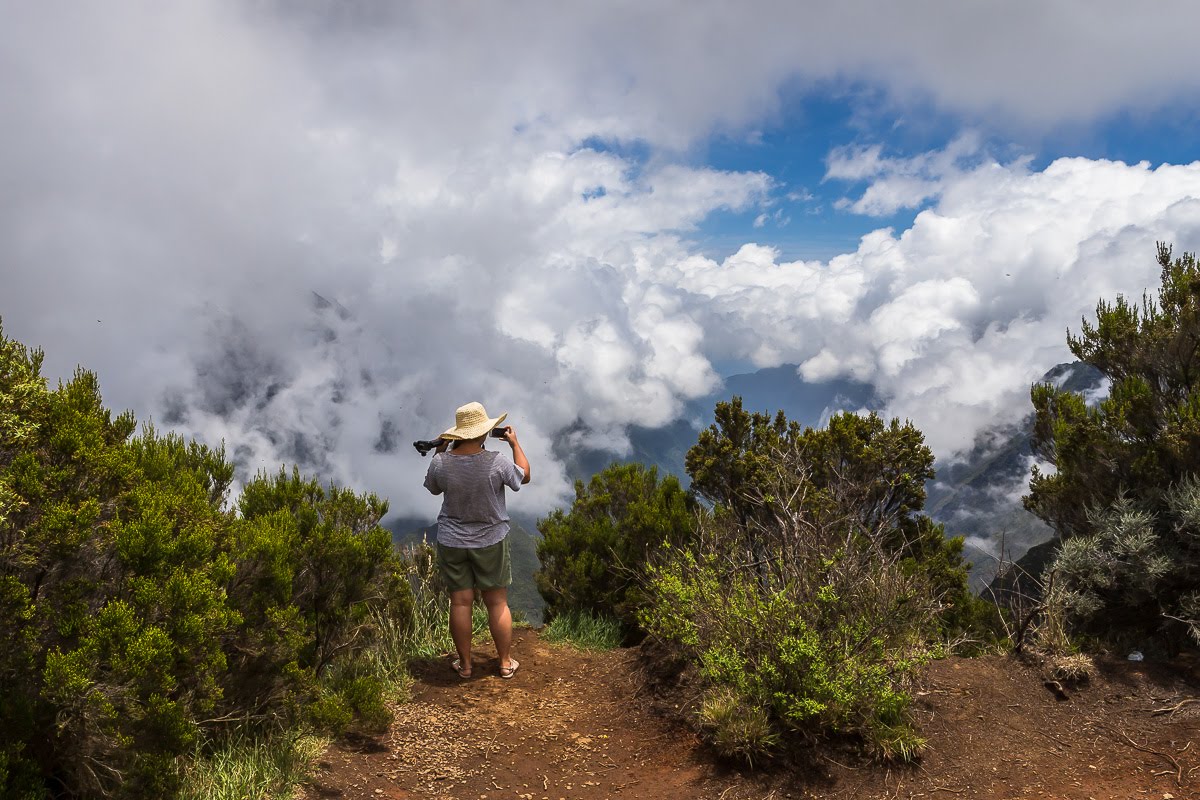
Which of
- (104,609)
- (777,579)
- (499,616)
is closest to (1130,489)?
(777,579)

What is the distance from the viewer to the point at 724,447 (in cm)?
897

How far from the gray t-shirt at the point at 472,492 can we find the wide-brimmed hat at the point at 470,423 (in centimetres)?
17

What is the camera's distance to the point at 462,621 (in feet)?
20.2

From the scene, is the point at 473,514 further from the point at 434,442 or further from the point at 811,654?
the point at 811,654

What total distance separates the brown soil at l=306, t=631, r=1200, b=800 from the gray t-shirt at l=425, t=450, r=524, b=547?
1.24m

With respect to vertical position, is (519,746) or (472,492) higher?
(472,492)

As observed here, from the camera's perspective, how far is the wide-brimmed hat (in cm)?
592

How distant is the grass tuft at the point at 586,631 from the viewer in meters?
7.58

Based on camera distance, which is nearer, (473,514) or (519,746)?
(519,746)

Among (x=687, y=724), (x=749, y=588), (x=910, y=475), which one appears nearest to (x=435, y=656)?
(x=687, y=724)

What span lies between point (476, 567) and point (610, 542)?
2.56 meters

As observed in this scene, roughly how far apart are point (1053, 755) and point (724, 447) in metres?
4.69

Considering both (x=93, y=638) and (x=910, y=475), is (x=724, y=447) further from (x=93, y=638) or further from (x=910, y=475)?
(x=93, y=638)

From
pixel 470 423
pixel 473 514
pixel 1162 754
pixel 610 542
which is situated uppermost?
pixel 470 423
